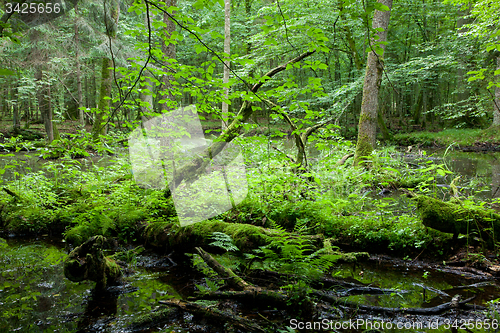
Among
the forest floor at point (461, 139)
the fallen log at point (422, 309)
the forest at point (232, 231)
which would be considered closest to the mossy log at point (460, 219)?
the forest at point (232, 231)

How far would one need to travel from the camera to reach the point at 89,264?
3537 millimetres

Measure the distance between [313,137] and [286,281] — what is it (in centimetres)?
267

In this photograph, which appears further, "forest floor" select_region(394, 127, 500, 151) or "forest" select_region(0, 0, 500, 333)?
"forest floor" select_region(394, 127, 500, 151)

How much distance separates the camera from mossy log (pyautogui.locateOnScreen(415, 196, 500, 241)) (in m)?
4.03

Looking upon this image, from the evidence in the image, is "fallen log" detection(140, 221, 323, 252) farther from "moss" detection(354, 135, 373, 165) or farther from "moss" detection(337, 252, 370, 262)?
"moss" detection(354, 135, 373, 165)

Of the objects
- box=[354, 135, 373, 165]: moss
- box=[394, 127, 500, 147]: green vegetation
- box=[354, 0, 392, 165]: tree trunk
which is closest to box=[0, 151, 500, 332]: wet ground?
box=[354, 135, 373, 165]: moss

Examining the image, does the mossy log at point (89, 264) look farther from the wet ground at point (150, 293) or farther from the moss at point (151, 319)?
the moss at point (151, 319)

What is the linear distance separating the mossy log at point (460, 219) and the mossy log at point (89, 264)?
4.49 metres

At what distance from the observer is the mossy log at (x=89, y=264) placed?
3.44 metres

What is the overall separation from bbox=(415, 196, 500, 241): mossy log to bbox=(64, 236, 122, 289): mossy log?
4.49 metres

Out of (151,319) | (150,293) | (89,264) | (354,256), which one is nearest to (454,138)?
(354,256)

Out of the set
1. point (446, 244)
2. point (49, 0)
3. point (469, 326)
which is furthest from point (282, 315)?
point (49, 0)

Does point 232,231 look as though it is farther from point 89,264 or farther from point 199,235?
point 89,264

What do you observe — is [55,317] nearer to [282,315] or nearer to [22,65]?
[282,315]
